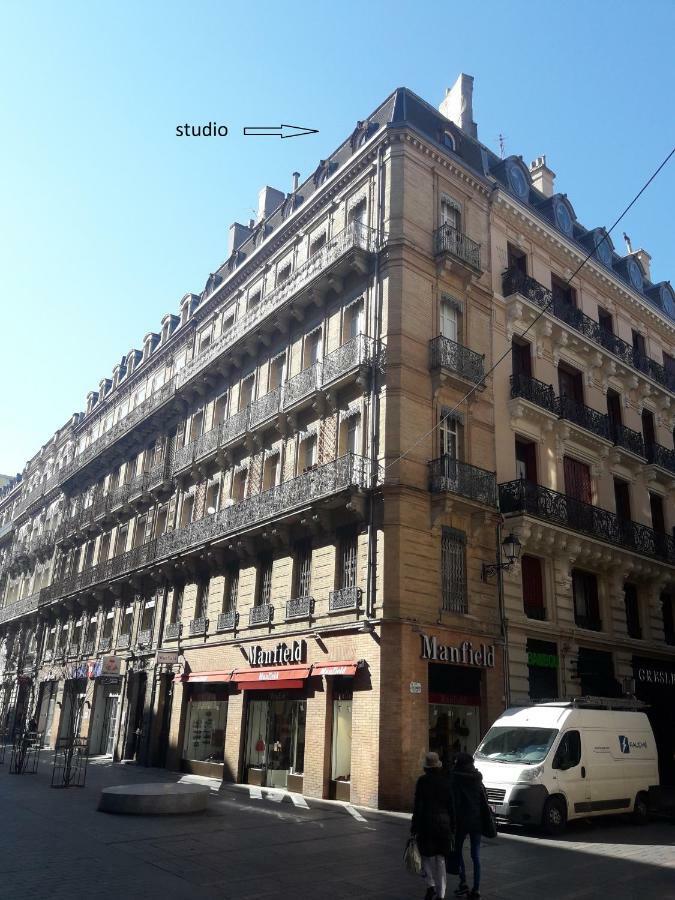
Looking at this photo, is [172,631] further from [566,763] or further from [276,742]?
[566,763]

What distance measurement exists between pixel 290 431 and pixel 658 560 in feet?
43.4

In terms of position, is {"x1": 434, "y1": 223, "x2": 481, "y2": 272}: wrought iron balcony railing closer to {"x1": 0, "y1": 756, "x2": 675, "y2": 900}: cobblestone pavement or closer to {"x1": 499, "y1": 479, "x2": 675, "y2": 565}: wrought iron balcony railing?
{"x1": 499, "y1": 479, "x2": 675, "y2": 565}: wrought iron balcony railing

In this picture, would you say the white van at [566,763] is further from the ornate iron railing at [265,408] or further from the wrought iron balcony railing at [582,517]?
the ornate iron railing at [265,408]

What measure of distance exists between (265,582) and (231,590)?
2.19m

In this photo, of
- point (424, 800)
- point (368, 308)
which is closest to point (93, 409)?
point (368, 308)

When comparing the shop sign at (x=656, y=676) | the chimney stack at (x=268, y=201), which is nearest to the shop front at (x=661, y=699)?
the shop sign at (x=656, y=676)

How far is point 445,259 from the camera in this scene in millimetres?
20906

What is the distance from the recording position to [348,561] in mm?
18719

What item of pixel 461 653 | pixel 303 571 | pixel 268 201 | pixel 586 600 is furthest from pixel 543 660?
pixel 268 201

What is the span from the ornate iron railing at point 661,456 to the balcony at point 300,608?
14538 mm

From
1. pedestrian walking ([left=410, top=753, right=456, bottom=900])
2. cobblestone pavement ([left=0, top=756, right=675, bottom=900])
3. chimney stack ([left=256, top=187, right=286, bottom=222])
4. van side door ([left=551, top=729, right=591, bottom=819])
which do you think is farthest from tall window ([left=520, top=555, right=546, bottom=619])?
chimney stack ([left=256, top=187, right=286, bottom=222])

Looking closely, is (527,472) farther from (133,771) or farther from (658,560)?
(133,771)

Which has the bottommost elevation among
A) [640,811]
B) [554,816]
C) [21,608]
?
[640,811]

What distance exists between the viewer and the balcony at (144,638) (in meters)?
27.7
